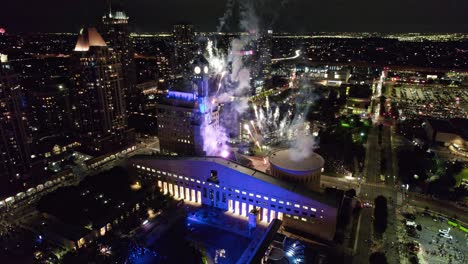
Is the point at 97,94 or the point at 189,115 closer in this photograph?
the point at 189,115

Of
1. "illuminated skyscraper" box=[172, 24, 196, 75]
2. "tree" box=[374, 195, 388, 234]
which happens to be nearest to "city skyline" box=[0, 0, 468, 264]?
"tree" box=[374, 195, 388, 234]

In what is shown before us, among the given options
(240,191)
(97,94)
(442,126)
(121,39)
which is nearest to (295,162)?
(240,191)

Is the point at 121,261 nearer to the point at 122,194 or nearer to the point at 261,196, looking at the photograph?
the point at 122,194

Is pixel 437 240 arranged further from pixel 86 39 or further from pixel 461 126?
pixel 86 39

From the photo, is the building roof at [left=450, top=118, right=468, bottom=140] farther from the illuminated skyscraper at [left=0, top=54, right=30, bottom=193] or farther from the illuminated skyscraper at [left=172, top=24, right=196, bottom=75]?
the illuminated skyscraper at [left=0, top=54, right=30, bottom=193]

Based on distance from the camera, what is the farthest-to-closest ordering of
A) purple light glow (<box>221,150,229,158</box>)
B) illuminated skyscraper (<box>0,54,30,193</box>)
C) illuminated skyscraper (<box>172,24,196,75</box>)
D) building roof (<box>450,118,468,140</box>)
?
1. illuminated skyscraper (<box>172,24,196,75</box>)
2. building roof (<box>450,118,468,140</box>)
3. purple light glow (<box>221,150,229,158</box>)
4. illuminated skyscraper (<box>0,54,30,193</box>)

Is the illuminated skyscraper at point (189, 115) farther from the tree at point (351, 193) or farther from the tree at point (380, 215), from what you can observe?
the tree at point (380, 215)

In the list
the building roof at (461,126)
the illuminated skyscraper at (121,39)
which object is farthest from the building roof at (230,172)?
the illuminated skyscraper at (121,39)
